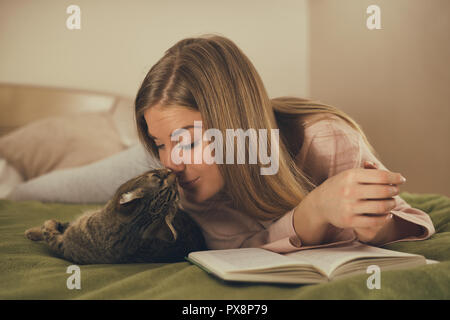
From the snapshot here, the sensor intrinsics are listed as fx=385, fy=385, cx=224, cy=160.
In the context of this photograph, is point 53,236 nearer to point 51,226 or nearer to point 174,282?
point 51,226

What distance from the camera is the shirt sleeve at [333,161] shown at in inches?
29.0

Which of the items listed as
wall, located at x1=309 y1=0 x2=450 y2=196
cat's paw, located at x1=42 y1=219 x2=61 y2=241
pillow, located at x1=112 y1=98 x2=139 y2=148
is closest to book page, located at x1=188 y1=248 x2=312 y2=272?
cat's paw, located at x1=42 y1=219 x2=61 y2=241

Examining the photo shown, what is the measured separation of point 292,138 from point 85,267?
0.49 meters

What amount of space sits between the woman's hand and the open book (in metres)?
0.05

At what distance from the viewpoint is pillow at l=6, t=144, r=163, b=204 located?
1.49 metres

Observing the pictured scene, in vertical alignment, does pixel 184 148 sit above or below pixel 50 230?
above

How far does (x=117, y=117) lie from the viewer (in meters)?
2.02

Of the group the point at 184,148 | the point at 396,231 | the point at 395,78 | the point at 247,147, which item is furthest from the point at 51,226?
the point at 395,78

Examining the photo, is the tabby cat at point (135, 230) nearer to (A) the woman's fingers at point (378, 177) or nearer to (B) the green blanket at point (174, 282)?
(B) the green blanket at point (174, 282)

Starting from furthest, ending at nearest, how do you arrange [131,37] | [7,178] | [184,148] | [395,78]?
[7,178] < [131,37] < [395,78] < [184,148]

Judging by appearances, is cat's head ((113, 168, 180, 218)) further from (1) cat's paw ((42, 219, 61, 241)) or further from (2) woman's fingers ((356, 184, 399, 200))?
(2) woman's fingers ((356, 184, 399, 200))

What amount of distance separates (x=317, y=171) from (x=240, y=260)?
0.33 metres

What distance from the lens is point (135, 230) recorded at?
27.1 inches
